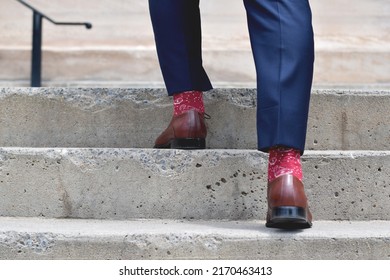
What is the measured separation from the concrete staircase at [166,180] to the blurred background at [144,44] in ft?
6.83

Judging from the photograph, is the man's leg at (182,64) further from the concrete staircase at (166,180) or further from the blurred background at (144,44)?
the blurred background at (144,44)

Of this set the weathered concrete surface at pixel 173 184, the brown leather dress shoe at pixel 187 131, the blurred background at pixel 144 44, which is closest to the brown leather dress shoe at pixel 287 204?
the weathered concrete surface at pixel 173 184

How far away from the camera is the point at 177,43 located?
2.92m

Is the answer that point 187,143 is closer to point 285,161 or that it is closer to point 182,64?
point 182,64

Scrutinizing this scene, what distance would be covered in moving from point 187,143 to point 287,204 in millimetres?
531

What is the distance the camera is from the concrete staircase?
8.29 feet

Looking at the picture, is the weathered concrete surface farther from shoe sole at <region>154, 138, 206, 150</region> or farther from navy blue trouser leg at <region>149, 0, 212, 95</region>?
navy blue trouser leg at <region>149, 0, 212, 95</region>

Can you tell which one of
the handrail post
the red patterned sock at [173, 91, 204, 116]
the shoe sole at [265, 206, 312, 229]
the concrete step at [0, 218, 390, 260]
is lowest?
the concrete step at [0, 218, 390, 260]

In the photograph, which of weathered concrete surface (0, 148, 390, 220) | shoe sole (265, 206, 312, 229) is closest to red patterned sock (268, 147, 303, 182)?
shoe sole (265, 206, 312, 229)

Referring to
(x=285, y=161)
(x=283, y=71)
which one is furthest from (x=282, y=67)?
(x=285, y=161)

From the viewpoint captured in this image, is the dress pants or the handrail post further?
the handrail post

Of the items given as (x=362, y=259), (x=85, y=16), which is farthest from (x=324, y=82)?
(x=362, y=259)

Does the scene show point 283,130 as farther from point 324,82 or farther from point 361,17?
point 361,17

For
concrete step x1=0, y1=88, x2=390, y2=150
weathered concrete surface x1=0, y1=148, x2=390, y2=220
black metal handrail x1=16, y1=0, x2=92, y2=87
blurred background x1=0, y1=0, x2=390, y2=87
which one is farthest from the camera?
blurred background x1=0, y1=0, x2=390, y2=87
